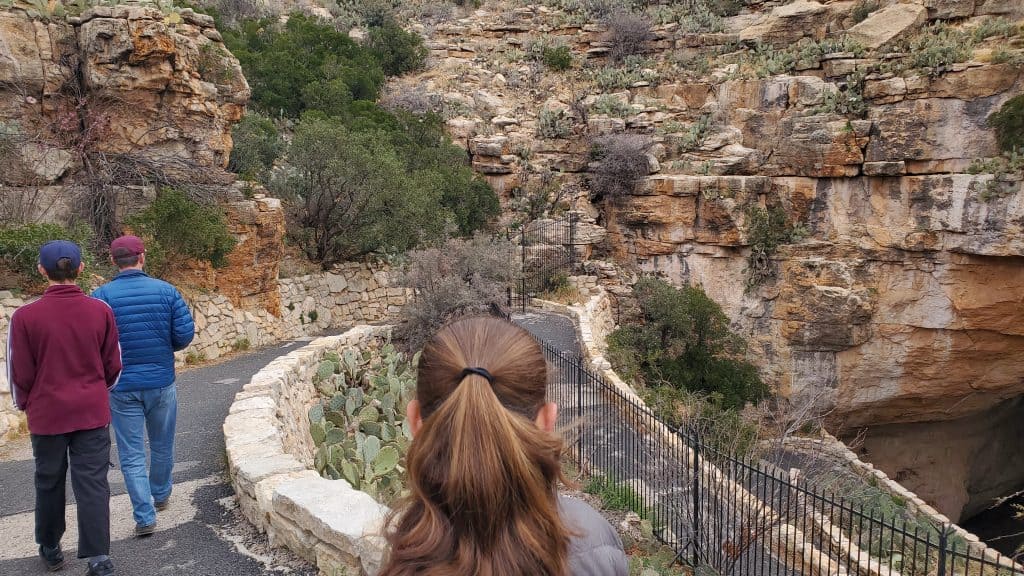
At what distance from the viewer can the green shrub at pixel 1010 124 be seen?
15.3 m

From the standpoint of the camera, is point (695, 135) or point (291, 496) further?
point (695, 135)

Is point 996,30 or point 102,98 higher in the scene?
point 996,30

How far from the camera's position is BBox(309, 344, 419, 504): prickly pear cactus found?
201 inches

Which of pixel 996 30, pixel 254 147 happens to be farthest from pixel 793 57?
pixel 254 147

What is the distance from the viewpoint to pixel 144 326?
4035mm

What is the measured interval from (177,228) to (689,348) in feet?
42.0

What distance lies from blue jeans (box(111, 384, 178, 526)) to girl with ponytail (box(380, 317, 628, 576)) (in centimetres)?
351

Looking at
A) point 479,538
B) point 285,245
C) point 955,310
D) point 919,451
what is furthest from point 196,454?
point 919,451

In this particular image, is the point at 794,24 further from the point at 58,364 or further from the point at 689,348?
the point at 58,364

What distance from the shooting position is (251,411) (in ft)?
18.8

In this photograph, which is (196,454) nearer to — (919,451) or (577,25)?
(919,451)

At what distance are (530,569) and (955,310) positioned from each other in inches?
767

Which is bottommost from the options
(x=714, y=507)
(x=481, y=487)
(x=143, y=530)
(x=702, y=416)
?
(x=702, y=416)

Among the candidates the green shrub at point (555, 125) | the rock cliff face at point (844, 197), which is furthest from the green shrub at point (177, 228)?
the green shrub at point (555, 125)
